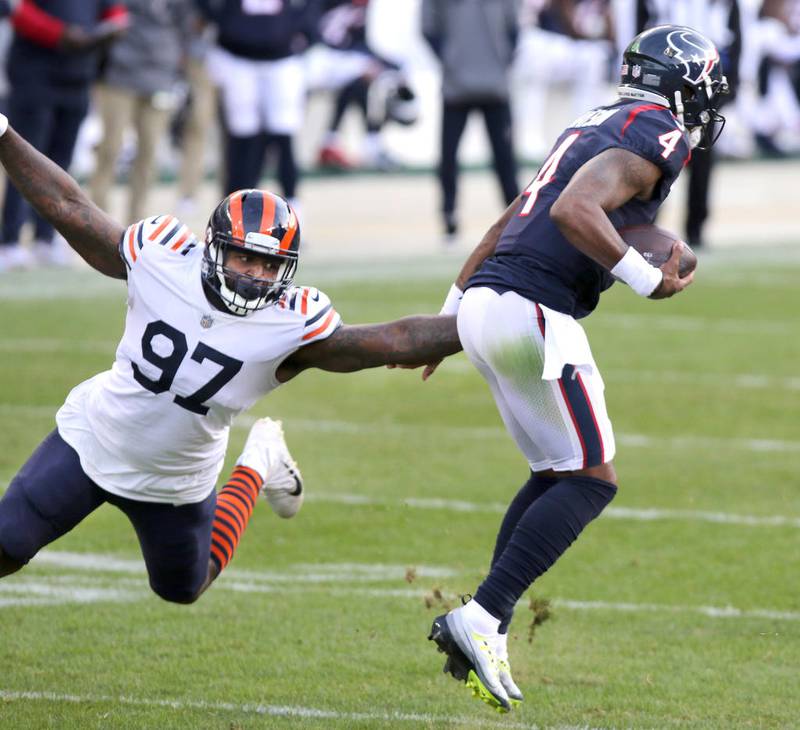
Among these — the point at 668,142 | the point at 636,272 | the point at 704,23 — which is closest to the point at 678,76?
the point at 668,142

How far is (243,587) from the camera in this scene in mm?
5809

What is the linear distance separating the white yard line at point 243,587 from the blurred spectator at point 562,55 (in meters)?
17.5

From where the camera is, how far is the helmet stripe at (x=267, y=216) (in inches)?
174

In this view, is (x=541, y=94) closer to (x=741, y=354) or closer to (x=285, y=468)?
(x=741, y=354)

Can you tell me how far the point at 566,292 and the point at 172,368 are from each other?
1.06 metres

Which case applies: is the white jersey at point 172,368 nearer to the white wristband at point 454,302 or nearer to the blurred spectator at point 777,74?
the white wristband at point 454,302

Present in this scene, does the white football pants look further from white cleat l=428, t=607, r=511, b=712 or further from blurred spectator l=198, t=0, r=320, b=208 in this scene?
blurred spectator l=198, t=0, r=320, b=208

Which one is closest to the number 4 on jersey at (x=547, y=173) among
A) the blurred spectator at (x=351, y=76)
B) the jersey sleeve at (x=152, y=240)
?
the jersey sleeve at (x=152, y=240)

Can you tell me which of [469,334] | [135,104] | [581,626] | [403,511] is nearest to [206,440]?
[469,334]

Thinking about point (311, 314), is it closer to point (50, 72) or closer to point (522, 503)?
point (522, 503)

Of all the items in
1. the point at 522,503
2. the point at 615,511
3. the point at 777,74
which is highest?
the point at 522,503

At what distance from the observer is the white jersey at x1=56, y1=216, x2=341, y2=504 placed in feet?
14.7

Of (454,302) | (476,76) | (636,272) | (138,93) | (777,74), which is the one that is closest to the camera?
(636,272)

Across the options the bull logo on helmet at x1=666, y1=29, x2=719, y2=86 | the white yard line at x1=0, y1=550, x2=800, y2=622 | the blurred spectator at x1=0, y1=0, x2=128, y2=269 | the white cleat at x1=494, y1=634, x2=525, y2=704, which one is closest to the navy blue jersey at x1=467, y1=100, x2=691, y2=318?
the bull logo on helmet at x1=666, y1=29, x2=719, y2=86
